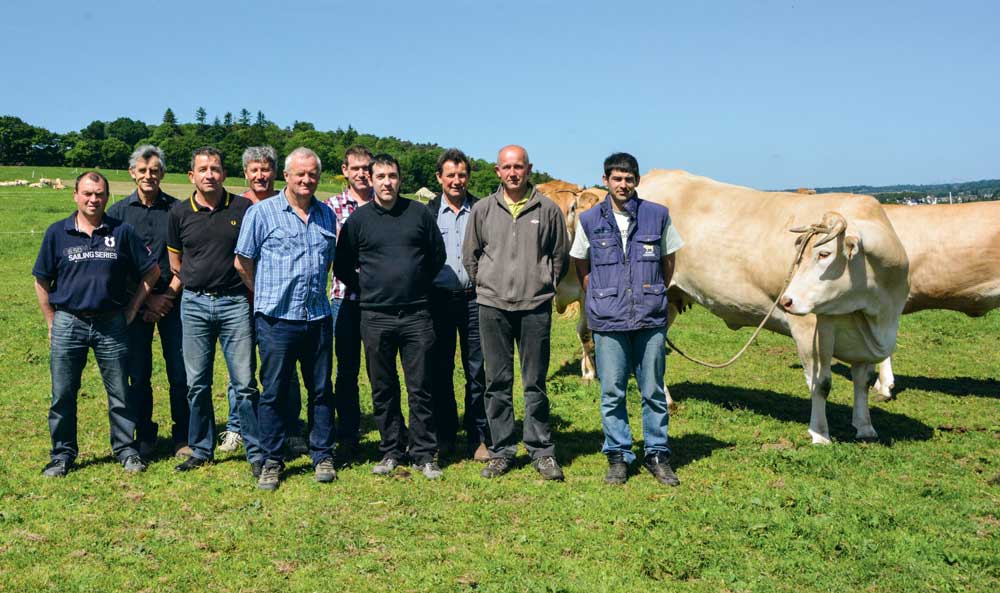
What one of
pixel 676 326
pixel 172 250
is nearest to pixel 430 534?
pixel 172 250

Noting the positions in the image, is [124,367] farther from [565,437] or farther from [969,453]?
[969,453]

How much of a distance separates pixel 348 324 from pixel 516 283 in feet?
5.09

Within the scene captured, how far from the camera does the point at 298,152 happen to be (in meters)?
6.36

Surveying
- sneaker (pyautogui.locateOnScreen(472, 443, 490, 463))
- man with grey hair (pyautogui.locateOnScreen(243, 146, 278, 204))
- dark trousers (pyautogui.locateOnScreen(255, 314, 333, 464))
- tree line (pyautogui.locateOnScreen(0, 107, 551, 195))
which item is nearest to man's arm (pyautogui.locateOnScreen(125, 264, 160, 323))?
man with grey hair (pyautogui.locateOnScreen(243, 146, 278, 204))

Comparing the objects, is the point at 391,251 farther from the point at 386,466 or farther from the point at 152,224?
the point at 152,224

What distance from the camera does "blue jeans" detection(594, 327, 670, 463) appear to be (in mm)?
6453

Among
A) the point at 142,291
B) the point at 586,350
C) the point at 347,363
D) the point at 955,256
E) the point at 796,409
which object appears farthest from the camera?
the point at 586,350

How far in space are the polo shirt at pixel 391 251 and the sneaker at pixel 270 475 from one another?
149cm

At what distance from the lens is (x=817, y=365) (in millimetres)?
7738

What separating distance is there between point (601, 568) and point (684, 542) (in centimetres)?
68

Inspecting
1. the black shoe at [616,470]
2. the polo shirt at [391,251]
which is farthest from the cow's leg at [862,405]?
the polo shirt at [391,251]

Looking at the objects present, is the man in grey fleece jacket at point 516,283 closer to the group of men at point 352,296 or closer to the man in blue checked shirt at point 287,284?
the group of men at point 352,296

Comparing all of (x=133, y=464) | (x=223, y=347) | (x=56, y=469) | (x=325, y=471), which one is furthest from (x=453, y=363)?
(x=56, y=469)

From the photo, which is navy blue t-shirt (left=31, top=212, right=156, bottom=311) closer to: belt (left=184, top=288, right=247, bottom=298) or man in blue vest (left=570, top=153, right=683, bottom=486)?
belt (left=184, top=288, right=247, bottom=298)
